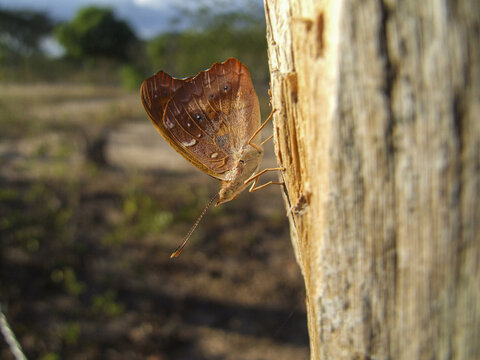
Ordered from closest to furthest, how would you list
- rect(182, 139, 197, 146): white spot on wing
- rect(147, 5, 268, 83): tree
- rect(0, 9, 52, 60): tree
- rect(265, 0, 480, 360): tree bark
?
1. rect(265, 0, 480, 360): tree bark
2. rect(182, 139, 197, 146): white spot on wing
3. rect(147, 5, 268, 83): tree
4. rect(0, 9, 52, 60): tree

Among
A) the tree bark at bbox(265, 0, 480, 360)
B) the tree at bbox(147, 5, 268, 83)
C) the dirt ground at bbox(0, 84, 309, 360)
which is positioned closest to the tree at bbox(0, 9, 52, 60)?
the tree at bbox(147, 5, 268, 83)

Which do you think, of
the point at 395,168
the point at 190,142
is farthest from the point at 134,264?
the point at 395,168

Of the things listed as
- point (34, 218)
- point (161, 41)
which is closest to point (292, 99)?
point (34, 218)

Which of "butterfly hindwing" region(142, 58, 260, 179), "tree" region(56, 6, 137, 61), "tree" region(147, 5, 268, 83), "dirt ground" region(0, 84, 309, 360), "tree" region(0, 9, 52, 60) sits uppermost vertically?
Result: "tree" region(0, 9, 52, 60)

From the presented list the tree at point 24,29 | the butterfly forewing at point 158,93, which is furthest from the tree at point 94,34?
the butterfly forewing at point 158,93

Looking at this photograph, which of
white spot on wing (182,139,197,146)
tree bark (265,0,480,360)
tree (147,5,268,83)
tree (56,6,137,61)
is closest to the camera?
tree bark (265,0,480,360)

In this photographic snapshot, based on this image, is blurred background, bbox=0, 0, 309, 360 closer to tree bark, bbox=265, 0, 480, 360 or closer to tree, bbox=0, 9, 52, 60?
tree bark, bbox=265, 0, 480, 360
